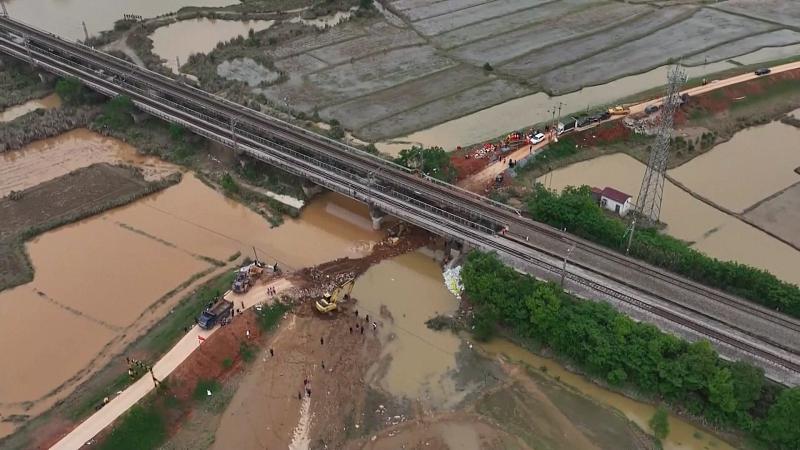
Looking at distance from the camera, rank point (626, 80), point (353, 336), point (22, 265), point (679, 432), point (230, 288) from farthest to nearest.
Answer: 1. point (626, 80)
2. point (22, 265)
3. point (230, 288)
4. point (353, 336)
5. point (679, 432)

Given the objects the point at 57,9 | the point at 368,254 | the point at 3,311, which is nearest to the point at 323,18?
the point at 57,9

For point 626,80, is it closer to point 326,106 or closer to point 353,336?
point 326,106

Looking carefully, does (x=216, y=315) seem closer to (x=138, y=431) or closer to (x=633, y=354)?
(x=138, y=431)

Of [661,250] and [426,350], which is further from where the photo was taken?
[661,250]

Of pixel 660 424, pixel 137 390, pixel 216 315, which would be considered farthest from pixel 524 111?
pixel 137 390

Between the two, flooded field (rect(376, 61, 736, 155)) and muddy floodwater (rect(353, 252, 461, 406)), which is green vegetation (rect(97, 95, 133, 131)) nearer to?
flooded field (rect(376, 61, 736, 155))

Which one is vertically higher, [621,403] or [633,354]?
[633,354]

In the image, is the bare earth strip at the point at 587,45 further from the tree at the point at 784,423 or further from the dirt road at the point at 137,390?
the tree at the point at 784,423
